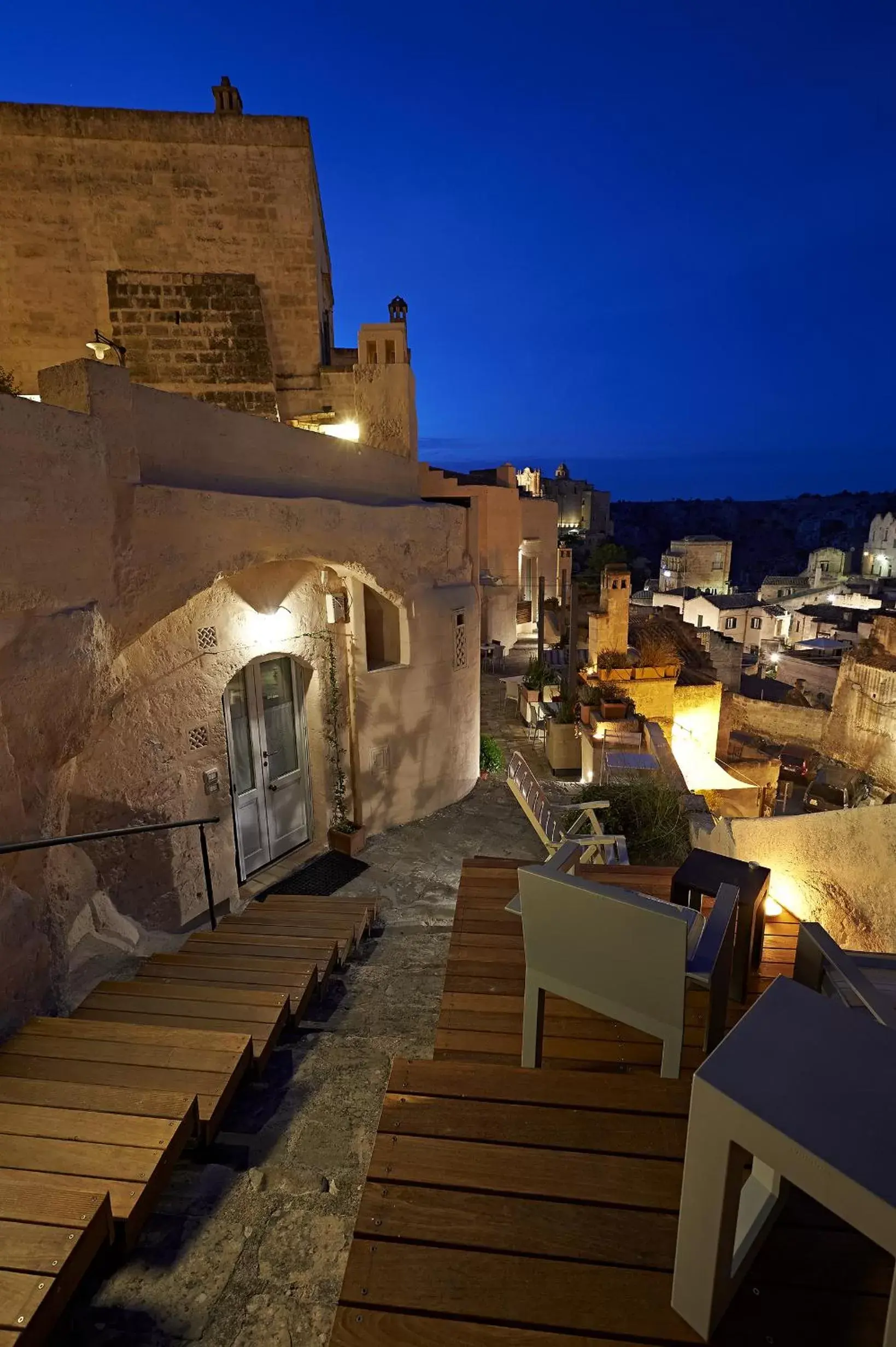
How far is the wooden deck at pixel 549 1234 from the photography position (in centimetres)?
158

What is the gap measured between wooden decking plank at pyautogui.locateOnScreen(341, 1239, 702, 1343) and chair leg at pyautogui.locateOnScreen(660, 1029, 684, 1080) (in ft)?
2.87

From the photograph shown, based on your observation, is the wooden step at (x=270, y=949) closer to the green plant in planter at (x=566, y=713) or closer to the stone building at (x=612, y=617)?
the green plant in planter at (x=566, y=713)

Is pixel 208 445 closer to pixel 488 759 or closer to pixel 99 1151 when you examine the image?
pixel 99 1151

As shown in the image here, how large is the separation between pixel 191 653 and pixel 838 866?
5271 mm

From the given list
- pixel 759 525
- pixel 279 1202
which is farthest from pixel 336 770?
pixel 759 525

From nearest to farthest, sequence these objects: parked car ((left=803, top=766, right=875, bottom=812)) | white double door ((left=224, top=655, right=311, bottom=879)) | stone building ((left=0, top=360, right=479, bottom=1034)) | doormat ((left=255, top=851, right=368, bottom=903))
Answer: stone building ((left=0, top=360, right=479, bottom=1034))
white double door ((left=224, top=655, right=311, bottom=879))
doormat ((left=255, top=851, right=368, bottom=903))
parked car ((left=803, top=766, right=875, bottom=812))

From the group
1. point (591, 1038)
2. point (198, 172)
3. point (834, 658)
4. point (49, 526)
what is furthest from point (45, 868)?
point (834, 658)

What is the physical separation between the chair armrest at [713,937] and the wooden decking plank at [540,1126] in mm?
509

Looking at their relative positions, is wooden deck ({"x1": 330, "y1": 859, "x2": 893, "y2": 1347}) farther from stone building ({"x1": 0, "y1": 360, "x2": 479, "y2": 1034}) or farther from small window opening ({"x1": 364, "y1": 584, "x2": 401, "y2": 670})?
small window opening ({"x1": 364, "y1": 584, "x2": 401, "y2": 670})

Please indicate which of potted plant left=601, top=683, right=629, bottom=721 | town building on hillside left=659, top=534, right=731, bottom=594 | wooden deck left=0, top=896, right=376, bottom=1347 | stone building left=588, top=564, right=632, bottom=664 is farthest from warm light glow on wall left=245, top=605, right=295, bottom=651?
town building on hillside left=659, top=534, right=731, bottom=594

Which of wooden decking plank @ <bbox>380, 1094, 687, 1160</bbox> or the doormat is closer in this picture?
wooden decking plank @ <bbox>380, 1094, 687, 1160</bbox>

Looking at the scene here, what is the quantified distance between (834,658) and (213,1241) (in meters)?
32.4

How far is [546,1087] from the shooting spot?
7.57 ft

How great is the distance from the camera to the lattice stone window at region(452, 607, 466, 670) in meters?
8.89
